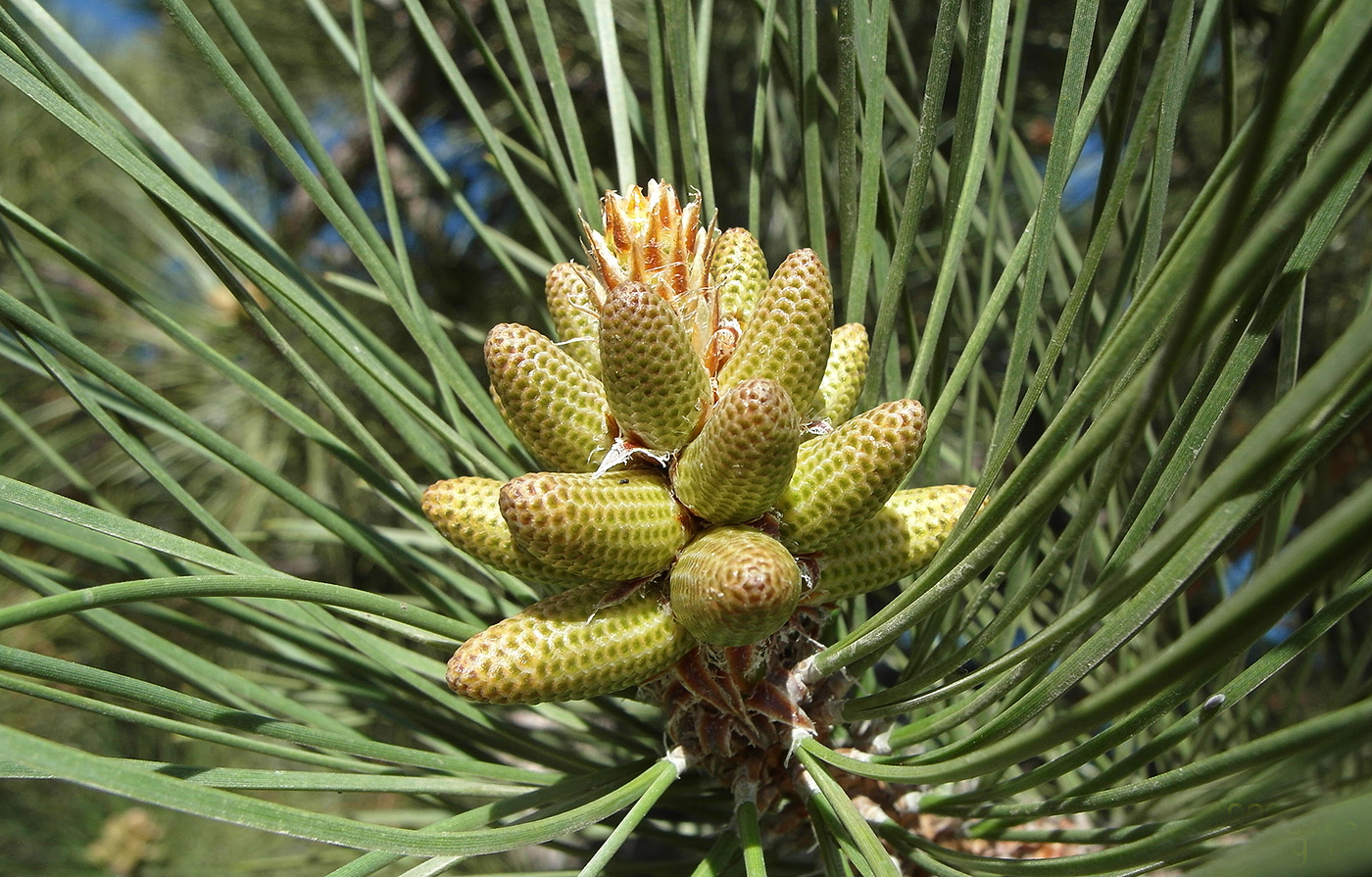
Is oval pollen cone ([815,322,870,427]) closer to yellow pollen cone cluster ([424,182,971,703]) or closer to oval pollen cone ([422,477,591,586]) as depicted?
yellow pollen cone cluster ([424,182,971,703])

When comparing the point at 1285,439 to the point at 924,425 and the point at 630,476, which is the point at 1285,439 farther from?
the point at 630,476

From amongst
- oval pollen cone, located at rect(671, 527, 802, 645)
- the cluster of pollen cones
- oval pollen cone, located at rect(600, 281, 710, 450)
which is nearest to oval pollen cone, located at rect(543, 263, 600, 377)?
the cluster of pollen cones

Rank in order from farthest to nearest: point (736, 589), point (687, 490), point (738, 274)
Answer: point (738, 274)
point (687, 490)
point (736, 589)

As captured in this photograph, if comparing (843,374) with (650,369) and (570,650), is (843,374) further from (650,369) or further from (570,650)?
(570,650)

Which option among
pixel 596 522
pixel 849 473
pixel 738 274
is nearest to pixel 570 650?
pixel 596 522

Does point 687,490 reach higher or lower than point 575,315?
lower

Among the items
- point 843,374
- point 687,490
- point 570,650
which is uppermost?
point 843,374

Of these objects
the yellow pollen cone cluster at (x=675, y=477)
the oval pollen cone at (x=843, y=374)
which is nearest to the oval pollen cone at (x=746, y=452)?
the yellow pollen cone cluster at (x=675, y=477)

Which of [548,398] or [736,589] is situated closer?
[736,589]
